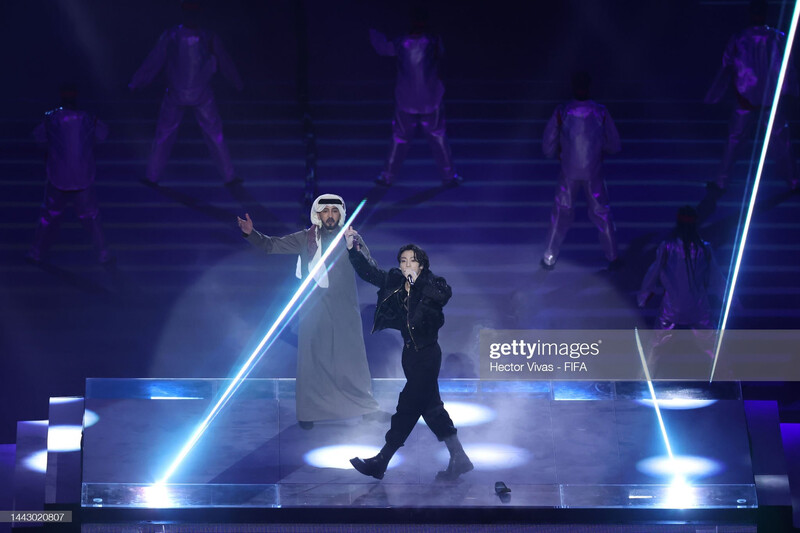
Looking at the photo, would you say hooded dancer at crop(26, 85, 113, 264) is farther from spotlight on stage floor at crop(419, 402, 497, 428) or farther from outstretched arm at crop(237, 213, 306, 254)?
spotlight on stage floor at crop(419, 402, 497, 428)

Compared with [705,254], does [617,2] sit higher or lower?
higher

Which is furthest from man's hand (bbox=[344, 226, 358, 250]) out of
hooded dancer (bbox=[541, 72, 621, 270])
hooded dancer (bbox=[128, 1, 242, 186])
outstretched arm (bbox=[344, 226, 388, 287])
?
hooded dancer (bbox=[128, 1, 242, 186])

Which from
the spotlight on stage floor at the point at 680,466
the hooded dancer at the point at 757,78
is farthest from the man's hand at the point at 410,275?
the hooded dancer at the point at 757,78

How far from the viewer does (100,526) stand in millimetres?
6211

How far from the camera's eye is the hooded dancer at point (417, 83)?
10203mm

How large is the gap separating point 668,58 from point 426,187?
371 cm

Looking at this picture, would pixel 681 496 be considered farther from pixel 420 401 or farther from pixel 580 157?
pixel 580 157

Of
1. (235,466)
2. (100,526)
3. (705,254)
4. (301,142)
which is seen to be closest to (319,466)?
(235,466)

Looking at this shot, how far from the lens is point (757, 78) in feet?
33.4

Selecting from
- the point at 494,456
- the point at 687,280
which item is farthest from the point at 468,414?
the point at 687,280

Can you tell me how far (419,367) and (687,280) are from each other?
2814 millimetres

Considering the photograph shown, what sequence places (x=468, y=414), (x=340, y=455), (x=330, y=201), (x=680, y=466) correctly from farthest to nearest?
(x=468, y=414) → (x=330, y=201) → (x=340, y=455) → (x=680, y=466)

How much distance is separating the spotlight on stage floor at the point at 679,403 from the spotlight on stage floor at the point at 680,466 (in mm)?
470

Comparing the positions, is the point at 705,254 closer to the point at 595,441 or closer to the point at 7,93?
the point at 595,441
